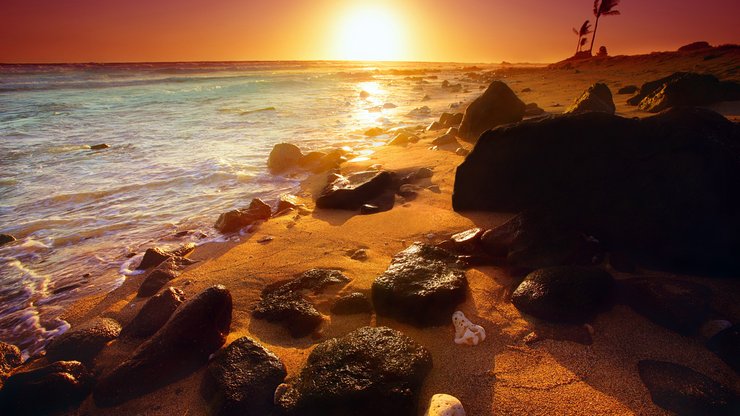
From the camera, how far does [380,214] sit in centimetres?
466

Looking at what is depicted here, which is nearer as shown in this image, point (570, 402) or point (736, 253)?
point (570, 402)

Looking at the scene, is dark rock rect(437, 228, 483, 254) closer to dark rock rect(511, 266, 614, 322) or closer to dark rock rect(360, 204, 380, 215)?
dark rock rect(511, 266, 614, 322)

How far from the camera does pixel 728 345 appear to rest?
209 centimetres

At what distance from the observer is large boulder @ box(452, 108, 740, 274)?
274cm

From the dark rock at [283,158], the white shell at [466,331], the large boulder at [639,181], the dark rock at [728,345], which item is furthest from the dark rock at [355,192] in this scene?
the dark rock at [728,345]

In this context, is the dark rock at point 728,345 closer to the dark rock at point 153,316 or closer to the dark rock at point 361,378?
the dark rock at point 361,378

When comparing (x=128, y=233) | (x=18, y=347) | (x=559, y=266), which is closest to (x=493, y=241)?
(x=559, y=266)

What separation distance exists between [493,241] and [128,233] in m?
4.48

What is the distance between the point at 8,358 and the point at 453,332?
318 centimetres

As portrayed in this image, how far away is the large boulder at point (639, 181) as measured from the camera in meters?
2.74

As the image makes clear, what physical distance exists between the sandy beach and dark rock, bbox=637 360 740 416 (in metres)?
0.06

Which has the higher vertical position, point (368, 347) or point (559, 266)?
point (559, 266)

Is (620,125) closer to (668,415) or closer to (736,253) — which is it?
(736,253)

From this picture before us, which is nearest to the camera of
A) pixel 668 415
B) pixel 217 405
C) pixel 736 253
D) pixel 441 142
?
pixel 668 415
